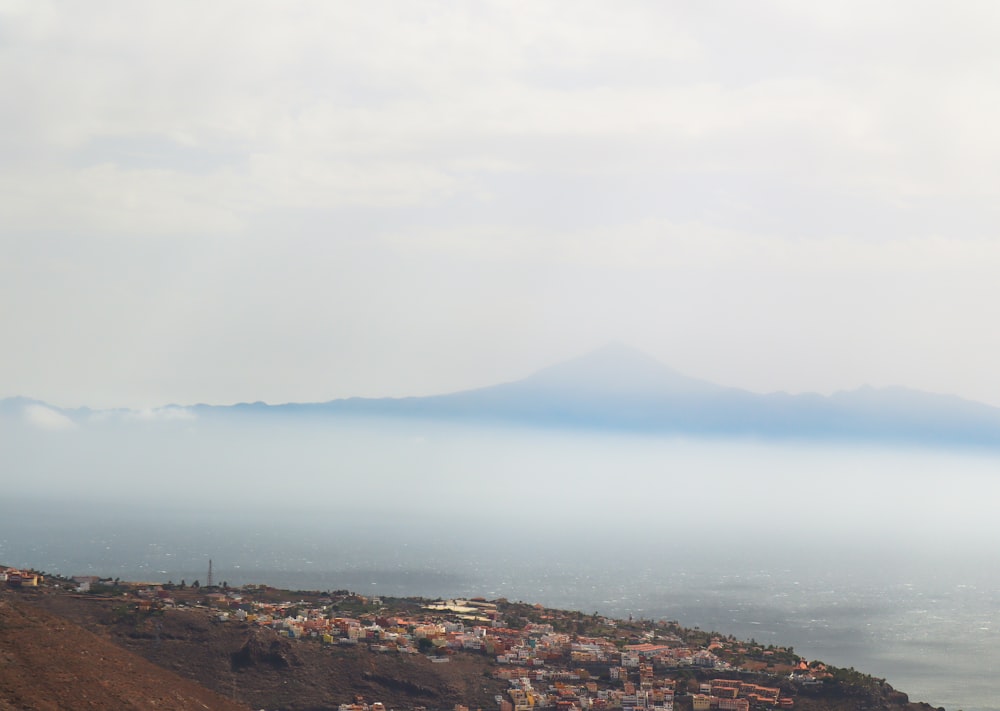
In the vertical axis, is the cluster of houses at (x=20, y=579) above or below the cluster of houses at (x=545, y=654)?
above

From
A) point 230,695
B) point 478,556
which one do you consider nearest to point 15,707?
point 230,695

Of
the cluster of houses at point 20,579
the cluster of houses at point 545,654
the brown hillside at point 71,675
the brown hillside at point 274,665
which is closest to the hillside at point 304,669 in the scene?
the brown hillside at point 274,665

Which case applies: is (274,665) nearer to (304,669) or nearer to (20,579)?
(304,669)

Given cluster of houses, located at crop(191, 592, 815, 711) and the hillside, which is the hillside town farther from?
the hillside

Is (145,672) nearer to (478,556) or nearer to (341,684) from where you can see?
(341,684)

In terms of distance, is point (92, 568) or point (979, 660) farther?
point (92, 568)

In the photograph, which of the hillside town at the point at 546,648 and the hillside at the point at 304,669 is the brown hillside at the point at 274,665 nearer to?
the hillside at the point at 304,669

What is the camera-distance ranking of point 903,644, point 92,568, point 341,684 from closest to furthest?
1. point 341,684
2. point 903,644
3. point 92,568
